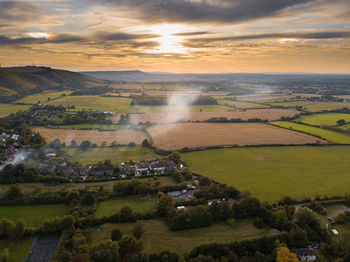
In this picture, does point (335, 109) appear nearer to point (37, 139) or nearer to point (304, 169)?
point (304, 169)

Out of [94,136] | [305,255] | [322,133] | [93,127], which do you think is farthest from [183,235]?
[322,133]

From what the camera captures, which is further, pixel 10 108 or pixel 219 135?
pixel 10 108

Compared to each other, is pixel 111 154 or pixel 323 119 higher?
pixel 323 119

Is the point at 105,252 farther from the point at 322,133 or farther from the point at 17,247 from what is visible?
the point at 322,133

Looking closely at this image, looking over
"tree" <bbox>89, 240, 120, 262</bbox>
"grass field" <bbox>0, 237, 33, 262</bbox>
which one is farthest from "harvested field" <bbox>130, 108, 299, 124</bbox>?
"tree" <bbox>89, 240, 120, 262</bbox>

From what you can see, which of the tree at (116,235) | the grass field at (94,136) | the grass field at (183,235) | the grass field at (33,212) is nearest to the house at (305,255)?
the grass field at (183,235)
